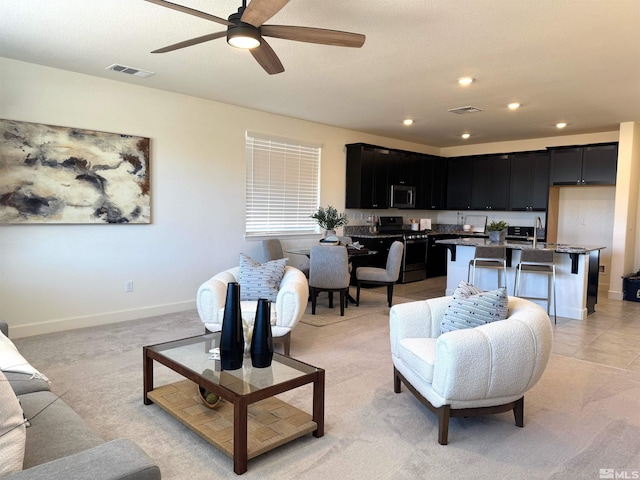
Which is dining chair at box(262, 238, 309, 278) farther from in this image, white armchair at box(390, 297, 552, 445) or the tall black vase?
white armchair at box(390, 297, 552, 445)

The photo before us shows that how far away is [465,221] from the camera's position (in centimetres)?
917

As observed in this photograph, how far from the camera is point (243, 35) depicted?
101 inches

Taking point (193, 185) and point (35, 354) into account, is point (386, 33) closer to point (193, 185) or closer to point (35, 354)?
point (193, 185)

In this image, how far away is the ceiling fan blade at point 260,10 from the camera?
2240 mm

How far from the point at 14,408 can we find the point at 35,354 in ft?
9.78

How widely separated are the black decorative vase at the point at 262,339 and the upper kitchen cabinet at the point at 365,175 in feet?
16.5

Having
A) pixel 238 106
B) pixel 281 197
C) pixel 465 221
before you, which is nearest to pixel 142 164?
pixel 238 106

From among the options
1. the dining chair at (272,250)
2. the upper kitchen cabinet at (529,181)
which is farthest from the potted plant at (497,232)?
the dining chair at (272,250)

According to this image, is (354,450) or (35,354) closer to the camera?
(354,450)

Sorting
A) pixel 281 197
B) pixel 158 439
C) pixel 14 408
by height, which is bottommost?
pixel 158 439

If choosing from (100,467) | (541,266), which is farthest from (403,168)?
(100,467)

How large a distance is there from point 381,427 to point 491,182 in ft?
22.5

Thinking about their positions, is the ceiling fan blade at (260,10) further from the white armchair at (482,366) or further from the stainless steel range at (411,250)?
the stainless steel range at (411,250)

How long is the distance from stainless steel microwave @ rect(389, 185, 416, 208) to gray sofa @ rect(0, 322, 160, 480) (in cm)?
666
